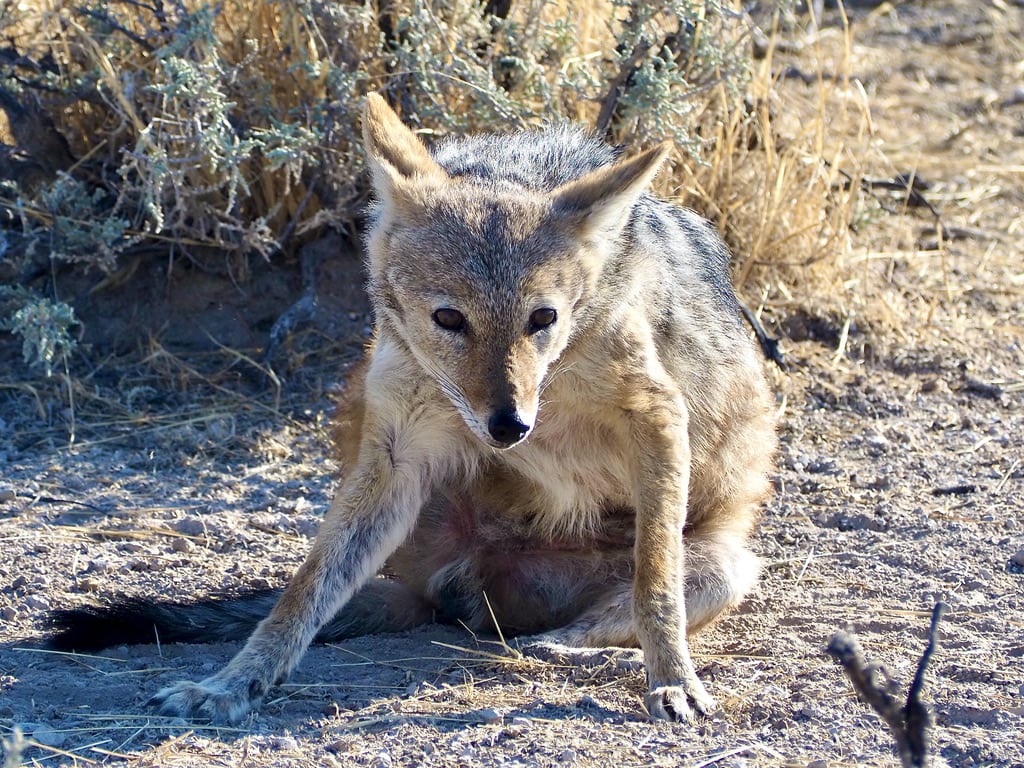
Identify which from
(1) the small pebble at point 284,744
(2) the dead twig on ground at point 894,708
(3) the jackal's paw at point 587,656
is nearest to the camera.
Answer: (2) the dead twig on ground at point 894,708

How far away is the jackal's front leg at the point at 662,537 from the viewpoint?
3963 mm

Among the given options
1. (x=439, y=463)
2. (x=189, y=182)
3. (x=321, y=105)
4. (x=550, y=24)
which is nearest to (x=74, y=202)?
(x=189, y=182)

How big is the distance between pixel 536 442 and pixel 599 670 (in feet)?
2.51

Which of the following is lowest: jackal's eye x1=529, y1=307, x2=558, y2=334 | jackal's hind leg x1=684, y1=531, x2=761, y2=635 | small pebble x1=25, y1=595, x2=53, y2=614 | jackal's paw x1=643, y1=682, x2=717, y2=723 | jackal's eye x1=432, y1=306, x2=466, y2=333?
small pebble x1=25, y1=595, x2=53, y2=614

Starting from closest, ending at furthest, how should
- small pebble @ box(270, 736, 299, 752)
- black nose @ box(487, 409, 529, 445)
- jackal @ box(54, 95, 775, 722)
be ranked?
small pebble @ box(270, 736, 299, 752) < black nose @ box(487, 409, 529, 445) < jackal @ box(54, 95, 775, 722)

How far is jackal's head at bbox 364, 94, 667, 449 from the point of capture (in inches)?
152

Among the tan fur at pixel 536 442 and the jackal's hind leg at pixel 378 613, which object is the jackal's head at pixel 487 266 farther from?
the jackal's hind leg at pixel 378 613

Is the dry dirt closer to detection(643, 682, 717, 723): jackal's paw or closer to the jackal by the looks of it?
detection(643, 682, 717, 723): jackal's paw

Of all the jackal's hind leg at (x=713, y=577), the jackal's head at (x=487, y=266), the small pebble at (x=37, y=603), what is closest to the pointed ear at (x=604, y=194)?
the jackal's head at (x=487, y=266)

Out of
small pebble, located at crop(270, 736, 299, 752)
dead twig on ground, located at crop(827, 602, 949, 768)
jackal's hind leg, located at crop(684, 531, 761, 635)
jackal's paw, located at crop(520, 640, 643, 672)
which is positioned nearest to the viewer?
dead twig on ground, located at crop(827, 602, 949, 768)

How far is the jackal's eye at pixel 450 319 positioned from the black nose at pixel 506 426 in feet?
1.14

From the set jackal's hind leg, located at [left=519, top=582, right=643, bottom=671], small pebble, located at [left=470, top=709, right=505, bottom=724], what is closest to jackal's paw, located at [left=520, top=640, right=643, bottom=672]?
jackal's hind leg, located at [left=519, top=582, right=643, bottom=671]

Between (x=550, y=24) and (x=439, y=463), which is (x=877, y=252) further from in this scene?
(x=439, y=463)

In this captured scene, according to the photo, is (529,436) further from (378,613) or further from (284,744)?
(284,744)
